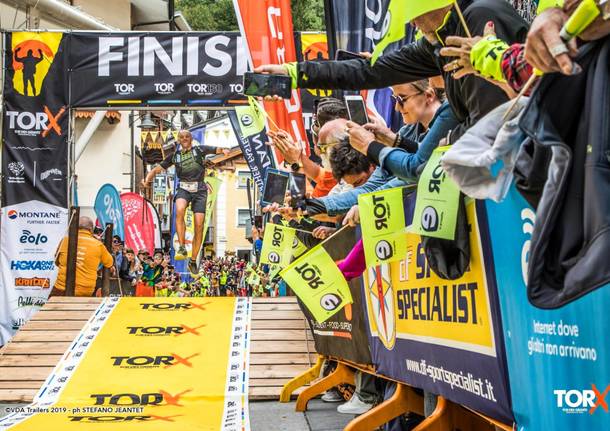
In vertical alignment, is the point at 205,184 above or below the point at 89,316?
above

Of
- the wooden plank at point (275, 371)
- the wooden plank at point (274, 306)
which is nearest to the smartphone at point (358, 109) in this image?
the wooden plank at point (275, 371)

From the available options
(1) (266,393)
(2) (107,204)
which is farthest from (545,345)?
(2) (107,204)

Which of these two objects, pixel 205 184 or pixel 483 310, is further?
pixel 205 184

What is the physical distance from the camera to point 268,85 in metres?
3.87

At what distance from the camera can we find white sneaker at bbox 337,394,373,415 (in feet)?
18.8

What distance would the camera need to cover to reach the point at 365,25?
6980 millimetres

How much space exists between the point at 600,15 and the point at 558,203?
0.42 metres

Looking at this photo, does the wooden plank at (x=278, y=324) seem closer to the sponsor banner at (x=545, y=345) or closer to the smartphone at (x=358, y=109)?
the smartphone at (x=358, y=109)

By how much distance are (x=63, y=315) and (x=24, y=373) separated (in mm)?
1165

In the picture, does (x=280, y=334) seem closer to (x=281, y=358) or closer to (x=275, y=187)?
(x=281, y=358)

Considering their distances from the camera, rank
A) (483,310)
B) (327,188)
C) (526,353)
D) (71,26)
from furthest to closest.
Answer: (71,26) → (327,188) → (483,310) → (526,353)

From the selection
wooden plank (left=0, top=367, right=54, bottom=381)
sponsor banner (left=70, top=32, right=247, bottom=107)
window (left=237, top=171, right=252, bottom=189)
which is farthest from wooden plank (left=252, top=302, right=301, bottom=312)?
window (left=237, top=171, right=252, bottom=189)

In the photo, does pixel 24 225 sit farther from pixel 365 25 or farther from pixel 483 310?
pixel 483 310

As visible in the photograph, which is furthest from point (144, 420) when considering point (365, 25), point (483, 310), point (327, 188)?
point (365, 25)
